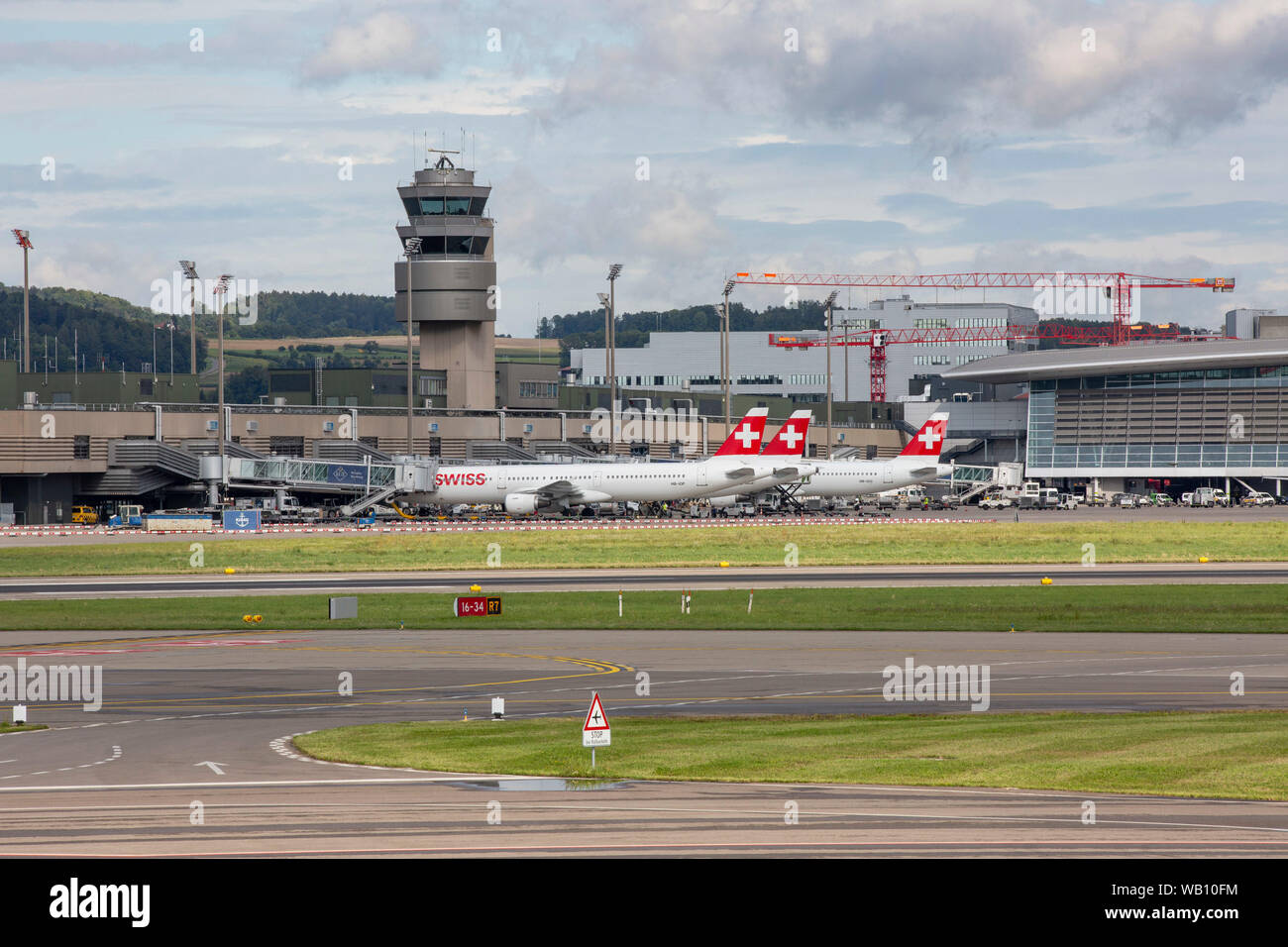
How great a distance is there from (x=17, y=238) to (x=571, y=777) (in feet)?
344

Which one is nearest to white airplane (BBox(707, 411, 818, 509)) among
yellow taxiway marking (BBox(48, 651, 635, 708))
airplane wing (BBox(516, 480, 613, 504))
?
airplane wing (BBox(516, 480, 613, 504))

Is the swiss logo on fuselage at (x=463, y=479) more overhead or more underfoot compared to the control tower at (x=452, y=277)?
more underfoot

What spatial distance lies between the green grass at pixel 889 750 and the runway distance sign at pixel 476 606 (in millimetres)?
20296

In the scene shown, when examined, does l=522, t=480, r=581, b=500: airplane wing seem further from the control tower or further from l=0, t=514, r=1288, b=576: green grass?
the control tower

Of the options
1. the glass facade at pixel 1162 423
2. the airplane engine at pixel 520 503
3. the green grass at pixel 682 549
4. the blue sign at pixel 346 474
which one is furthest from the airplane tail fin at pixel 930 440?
the glass facade at pixel 1162 423

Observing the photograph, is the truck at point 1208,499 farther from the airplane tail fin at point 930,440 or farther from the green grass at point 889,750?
the green grass at point 889,750

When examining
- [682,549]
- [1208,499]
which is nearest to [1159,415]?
[1208,499]

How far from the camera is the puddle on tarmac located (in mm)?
21766

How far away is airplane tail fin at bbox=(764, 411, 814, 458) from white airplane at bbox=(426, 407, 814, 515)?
18cm

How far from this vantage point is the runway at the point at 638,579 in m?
58.9

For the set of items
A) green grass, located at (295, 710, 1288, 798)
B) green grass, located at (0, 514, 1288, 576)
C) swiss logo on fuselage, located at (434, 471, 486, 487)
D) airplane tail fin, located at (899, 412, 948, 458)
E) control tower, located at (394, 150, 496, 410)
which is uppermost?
control tower, located at (394, 150, 496, 410)

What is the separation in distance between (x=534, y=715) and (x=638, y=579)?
103 feet

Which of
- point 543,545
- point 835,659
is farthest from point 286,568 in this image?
point 835,659

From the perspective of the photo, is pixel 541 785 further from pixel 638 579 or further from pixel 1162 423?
pixel 1162 423
